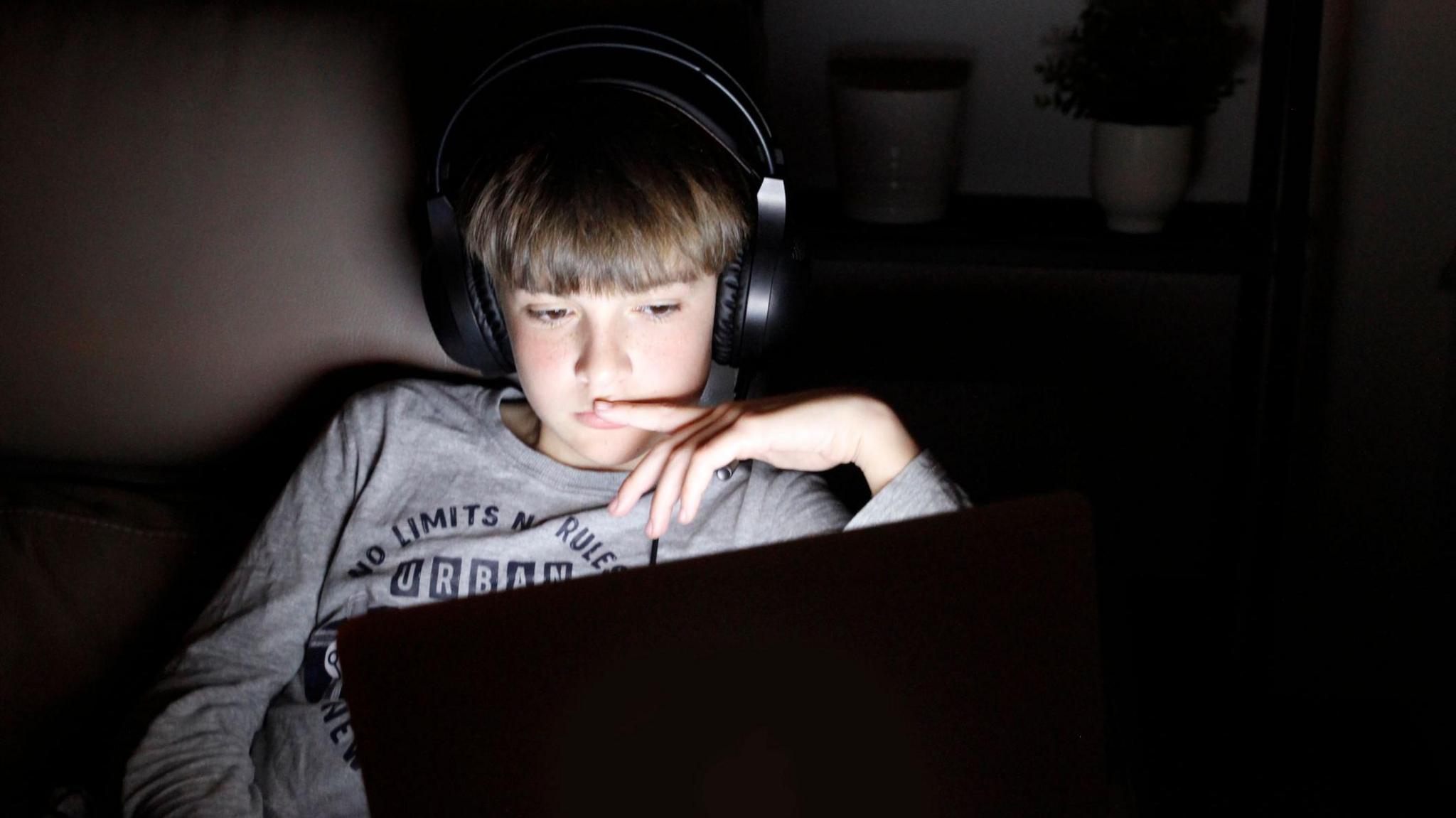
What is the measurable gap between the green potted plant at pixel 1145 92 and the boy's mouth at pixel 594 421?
2.45 feet

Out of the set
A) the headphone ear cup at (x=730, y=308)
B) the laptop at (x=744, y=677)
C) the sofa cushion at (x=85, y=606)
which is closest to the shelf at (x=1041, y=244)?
the headphone ear cup at (x=730, y=308)

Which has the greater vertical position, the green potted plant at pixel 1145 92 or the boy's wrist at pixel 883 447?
the green potted plant at pixel 1145 92

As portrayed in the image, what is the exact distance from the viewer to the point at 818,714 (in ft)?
1.40

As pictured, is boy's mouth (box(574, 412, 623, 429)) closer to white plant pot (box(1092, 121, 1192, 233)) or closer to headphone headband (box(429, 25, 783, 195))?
headphone headband (box(429, 25, 783, 195))

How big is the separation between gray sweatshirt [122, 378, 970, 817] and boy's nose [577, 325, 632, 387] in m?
0.14

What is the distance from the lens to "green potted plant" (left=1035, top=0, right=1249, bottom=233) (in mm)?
1358

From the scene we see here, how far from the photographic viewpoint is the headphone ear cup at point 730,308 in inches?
38.8

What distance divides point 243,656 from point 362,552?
0.40 ft

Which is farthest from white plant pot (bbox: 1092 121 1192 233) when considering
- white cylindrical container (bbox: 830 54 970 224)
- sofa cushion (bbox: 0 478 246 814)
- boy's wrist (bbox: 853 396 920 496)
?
sofa cushion (bbox: 0 478 246 814)

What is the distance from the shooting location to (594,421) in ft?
3.10

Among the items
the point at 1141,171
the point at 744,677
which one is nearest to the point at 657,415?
the point at 744,677

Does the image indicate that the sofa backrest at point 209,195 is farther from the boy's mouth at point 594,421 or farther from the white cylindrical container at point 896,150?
the white cylindrical container at point 896,150

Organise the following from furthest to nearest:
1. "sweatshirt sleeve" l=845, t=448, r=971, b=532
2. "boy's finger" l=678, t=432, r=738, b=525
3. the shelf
Answer: the shelf, "sweatshirt sleeve" l=845, t=448, r=971, b=532, "boy's finger" l=678, t=432, r=738, b=525

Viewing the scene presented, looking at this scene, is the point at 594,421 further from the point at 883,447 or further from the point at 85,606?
the point at 85,606
